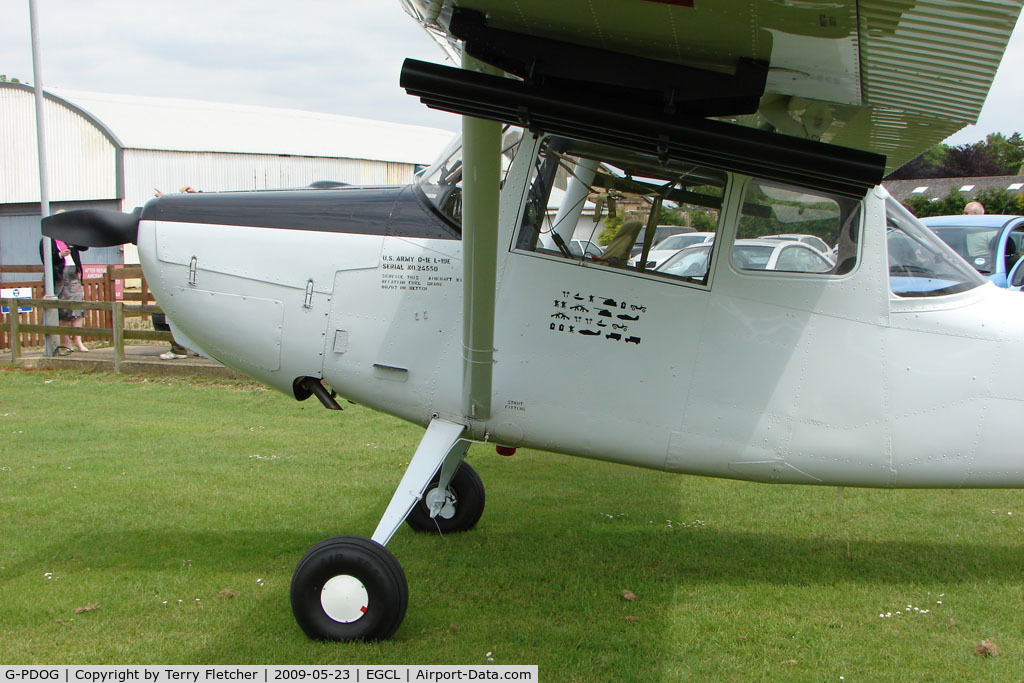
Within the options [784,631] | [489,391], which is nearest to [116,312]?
[489,391]

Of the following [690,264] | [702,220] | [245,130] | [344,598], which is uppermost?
[245,130]

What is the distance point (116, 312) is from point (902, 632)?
12.2 meters

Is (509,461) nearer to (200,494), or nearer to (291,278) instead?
(200,494)

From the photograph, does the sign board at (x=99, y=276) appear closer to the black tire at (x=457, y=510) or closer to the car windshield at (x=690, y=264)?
the black tire at (x=457, y=510)

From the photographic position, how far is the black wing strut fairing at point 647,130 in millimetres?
3664

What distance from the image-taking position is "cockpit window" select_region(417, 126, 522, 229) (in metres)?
4.84

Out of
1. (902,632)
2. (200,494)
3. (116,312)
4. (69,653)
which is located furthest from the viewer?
(116,312)

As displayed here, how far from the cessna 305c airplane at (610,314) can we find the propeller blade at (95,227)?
0.5 inches

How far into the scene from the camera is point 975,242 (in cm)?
1355

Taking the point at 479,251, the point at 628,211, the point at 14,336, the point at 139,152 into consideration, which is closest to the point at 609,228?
the point at 628,211

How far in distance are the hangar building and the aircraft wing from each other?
23515 millimetres

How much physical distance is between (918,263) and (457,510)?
3.52 metres

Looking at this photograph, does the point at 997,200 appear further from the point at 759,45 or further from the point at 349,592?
the point at 349,592

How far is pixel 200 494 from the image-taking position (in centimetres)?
709
